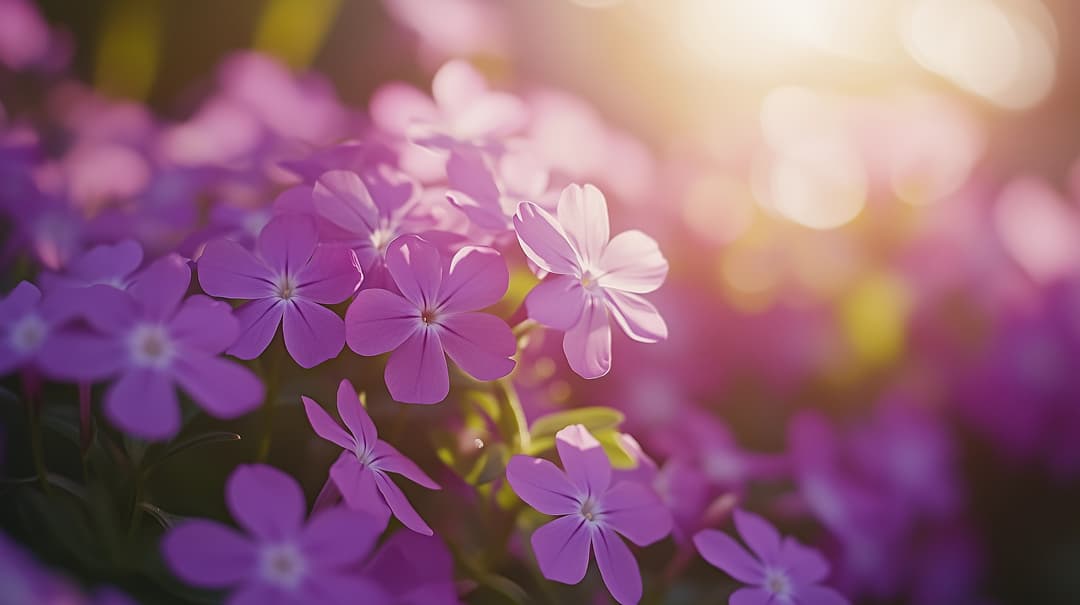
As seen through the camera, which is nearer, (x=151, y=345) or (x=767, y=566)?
(x=151, y=345)

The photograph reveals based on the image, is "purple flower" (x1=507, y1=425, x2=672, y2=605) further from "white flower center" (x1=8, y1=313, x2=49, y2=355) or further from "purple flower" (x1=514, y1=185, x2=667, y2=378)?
"white flower center" (x1=8, y1=313, x2=49, y2=355)

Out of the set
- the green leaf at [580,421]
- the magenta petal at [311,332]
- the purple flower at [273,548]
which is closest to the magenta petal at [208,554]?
the purple flower at [273,548]

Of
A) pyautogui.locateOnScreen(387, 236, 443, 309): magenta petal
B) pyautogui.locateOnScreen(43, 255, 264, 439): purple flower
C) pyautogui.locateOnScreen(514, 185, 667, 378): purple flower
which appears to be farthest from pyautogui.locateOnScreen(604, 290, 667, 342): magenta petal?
pyautogui.locateOnScreen(43, 255, 264, 439): purple flower

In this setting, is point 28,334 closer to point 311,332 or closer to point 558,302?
point 311,332

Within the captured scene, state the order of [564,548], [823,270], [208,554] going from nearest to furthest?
[208,554] < [564,548] < [823,270]

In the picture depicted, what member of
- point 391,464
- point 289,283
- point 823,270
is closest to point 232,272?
point 289,283

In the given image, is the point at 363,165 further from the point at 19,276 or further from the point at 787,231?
the point at 787,231

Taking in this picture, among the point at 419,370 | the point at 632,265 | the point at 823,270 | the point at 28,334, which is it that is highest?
the point at 823,270
